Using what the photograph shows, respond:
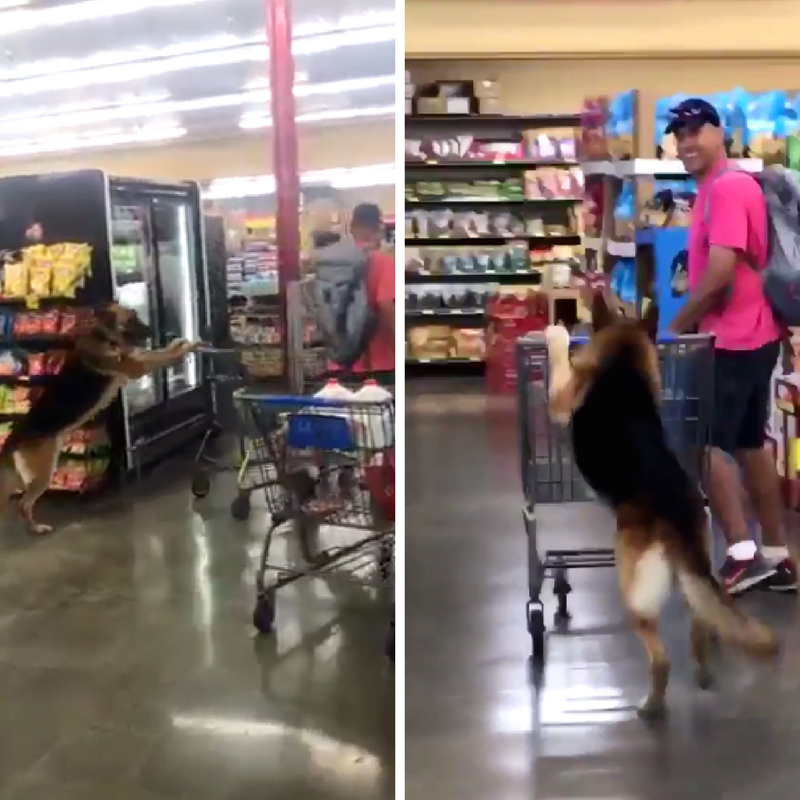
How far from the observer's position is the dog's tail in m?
1.84

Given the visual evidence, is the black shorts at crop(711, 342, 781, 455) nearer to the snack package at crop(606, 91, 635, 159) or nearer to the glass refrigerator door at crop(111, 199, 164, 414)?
the snack package at crop(606, 91, 635, 159)

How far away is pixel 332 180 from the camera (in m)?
1.49

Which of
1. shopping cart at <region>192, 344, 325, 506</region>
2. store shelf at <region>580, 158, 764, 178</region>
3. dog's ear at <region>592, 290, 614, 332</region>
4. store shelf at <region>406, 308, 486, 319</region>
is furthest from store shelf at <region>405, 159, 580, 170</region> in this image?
shopping cart at <region>192, 344, 325, 506</region>

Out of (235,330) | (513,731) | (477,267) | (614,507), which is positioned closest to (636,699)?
(513,731)

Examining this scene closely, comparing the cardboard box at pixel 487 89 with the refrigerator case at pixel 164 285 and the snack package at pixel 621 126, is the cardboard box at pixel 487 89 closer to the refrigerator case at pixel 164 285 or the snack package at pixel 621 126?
the snack package at pixel 621 126

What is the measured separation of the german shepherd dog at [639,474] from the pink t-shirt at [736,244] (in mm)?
137

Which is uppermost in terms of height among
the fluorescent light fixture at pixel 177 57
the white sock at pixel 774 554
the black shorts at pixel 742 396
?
the fluorescent light fixture at pixel 177 57

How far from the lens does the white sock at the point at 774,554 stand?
198cm

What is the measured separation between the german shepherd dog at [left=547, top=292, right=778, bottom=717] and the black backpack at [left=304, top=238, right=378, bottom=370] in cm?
46

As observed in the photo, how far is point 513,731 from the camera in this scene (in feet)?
6.67

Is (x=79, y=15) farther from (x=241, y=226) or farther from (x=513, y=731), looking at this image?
(x=513, y=731)

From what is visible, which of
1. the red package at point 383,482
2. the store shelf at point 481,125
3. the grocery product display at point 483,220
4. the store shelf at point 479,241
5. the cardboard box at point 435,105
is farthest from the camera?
the store shelf at point 481,125

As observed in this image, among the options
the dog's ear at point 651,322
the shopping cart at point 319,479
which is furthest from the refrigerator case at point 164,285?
the dog's ear at point 651,322

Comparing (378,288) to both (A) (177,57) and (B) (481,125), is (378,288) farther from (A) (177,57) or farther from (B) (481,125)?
(B) (481,125)
